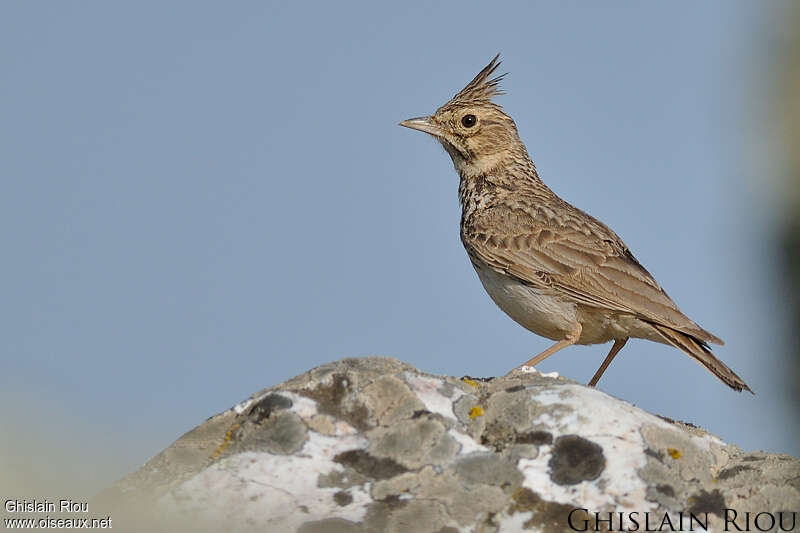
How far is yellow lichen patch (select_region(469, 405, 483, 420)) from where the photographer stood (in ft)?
15.6

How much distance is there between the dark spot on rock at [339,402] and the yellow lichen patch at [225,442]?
32 centimetres

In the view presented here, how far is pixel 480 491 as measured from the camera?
167 inches

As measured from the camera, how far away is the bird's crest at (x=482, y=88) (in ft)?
35.2

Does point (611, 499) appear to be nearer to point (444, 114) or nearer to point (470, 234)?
point (470, 234)

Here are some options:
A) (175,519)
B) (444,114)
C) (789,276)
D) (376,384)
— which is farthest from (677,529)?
(444,114)

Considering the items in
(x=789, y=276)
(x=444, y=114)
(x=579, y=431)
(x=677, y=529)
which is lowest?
(x=677, y=529)

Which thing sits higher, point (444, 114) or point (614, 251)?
point (444, 114)

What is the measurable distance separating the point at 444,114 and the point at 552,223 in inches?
74.7

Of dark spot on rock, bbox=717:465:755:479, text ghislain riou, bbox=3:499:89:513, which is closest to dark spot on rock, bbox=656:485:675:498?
dark spot on rock, bbox=717:465:755:479

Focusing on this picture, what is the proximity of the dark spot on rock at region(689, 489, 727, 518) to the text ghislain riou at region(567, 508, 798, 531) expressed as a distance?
0.02 meters

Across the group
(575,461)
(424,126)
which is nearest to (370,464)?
(575,461)

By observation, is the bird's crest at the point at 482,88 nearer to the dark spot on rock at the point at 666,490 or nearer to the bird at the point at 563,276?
the bird at the point at 563,276

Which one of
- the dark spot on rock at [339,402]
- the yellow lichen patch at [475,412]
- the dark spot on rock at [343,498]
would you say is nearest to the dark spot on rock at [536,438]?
the yellow lichen patch at [475,412]

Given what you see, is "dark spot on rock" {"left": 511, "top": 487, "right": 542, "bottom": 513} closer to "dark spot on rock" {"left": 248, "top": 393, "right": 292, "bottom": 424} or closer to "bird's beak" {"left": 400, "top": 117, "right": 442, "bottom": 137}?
"dark spot on rock" {"left": 248, "top": 393, "right": 292, "bottom": 424}
